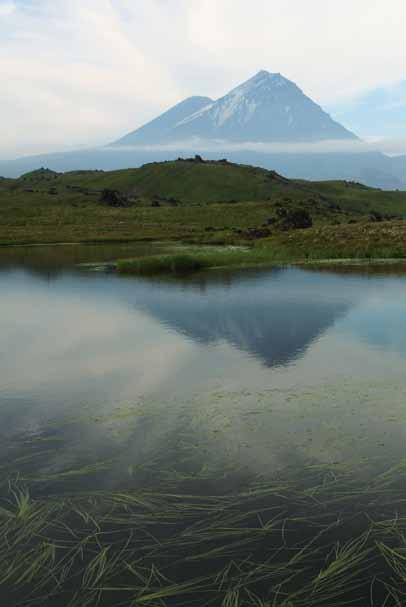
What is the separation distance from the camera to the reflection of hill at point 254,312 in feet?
99.9

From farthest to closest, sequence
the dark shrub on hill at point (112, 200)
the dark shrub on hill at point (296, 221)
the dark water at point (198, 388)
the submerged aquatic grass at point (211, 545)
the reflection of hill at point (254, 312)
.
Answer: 1. the dark shrub on hill at point (112, 200)
2. the dark shrub on hill at point (296, 221)
3. the reflection of hill at point (254, 312)
4. the dark water at point (198, 388)
5. the submerged aquatic grass at point (211, 545)

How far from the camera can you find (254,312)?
38.8 metres

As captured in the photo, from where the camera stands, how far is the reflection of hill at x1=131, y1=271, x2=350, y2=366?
99.9 ft

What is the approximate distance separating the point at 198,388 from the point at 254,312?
16.2 meters

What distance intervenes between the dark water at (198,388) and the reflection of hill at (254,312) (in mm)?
127

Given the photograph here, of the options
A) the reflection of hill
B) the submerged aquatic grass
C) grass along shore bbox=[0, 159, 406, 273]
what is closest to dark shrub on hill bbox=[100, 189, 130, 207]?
grass along shore bbox=[0, 159, 406, 273]

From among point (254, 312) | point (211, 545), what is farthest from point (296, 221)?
point (211, 545)

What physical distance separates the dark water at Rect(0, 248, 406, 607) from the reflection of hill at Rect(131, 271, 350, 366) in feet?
0.42

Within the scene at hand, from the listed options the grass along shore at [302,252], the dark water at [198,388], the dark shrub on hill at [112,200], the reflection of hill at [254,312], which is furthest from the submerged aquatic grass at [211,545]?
the dark shrub on hill at [112,200]

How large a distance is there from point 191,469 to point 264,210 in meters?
141

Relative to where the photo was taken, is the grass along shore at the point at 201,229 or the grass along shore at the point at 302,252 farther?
the grass along shore at the point at 201,229

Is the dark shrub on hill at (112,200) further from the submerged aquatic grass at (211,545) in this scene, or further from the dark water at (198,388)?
the submerged aquatic grass at (211,545)

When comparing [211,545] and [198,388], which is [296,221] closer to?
[198,388]

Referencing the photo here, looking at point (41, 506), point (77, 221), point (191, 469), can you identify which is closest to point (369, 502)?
point (191, 469)
